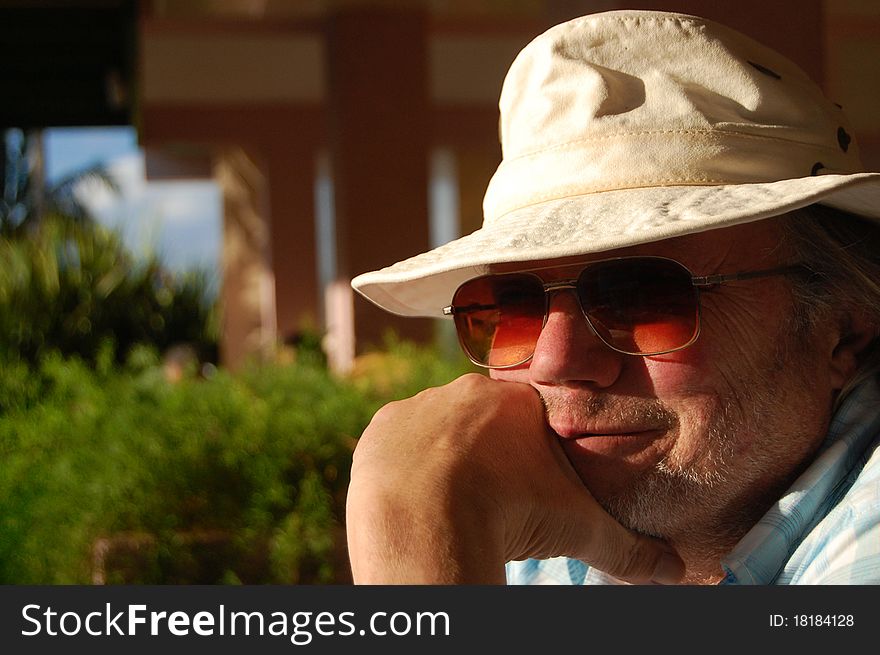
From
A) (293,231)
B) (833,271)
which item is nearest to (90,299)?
(293,231)

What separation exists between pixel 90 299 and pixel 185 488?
7.83 metres

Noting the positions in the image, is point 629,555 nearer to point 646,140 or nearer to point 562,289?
point 562,289

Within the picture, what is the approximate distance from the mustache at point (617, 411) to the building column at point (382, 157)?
6.72 meters

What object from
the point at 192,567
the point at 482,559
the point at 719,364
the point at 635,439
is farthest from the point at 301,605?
the point at 192,567

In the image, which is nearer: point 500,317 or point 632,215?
point 632,215

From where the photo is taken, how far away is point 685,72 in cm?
145

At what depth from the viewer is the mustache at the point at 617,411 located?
4.54 feet

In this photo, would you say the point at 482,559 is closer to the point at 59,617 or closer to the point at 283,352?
the point at 59,617

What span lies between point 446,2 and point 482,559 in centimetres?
747

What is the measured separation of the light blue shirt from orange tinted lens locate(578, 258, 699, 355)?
26cm

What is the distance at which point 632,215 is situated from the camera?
1343mm

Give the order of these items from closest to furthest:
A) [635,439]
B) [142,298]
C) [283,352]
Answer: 1. [635,439]
2. [283,352]
3. [142,298]

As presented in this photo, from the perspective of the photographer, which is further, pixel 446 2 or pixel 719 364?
pixel 446 2

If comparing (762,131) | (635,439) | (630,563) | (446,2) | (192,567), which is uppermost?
(446,2)
